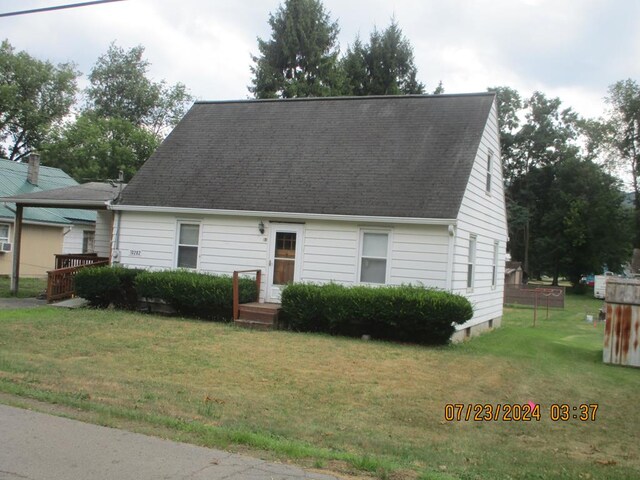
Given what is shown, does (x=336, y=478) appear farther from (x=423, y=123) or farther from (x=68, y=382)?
(x=423, y=123)

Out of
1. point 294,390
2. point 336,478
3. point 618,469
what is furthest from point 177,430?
point 618,469

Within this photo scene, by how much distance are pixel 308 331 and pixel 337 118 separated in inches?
274

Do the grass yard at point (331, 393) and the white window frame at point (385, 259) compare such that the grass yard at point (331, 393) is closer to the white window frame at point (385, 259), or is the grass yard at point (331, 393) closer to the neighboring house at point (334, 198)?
the white window frame at point (385, 259)

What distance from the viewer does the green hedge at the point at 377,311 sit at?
1245cm

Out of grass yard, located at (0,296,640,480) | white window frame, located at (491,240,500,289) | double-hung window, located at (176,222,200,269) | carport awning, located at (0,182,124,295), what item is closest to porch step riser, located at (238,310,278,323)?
grass yard, located at (0,296,640,480)

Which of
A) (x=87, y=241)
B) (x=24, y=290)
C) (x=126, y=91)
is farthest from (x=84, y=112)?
(x=24, y=290)

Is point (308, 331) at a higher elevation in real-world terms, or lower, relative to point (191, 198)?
lower

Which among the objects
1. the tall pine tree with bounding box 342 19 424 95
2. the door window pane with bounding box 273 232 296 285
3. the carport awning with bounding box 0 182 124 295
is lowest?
the door window pane with bounding box 273 232 296 285

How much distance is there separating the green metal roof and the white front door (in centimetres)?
1684

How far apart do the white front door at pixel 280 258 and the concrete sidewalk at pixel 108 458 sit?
966 centimetres

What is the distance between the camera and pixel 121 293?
1573cm

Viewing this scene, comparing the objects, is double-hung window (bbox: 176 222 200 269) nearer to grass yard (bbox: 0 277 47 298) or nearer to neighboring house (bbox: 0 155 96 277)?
grass yard (bbox: 0 277 47 298)

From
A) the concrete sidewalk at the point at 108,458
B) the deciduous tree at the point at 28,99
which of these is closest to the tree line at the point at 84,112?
the deciduous tree at the point at 28,99

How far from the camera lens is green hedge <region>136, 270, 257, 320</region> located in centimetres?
1441
